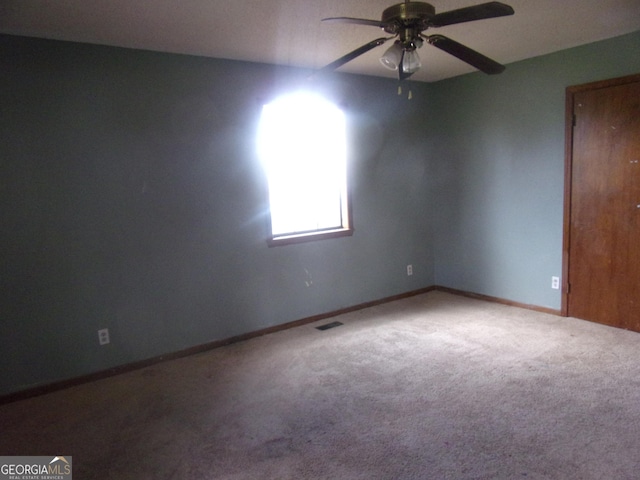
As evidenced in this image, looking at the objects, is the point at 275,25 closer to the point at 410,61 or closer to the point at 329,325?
the point at 410,61

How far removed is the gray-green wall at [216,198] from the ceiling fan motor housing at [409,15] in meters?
1.82

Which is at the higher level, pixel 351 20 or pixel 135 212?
pixel 351 20

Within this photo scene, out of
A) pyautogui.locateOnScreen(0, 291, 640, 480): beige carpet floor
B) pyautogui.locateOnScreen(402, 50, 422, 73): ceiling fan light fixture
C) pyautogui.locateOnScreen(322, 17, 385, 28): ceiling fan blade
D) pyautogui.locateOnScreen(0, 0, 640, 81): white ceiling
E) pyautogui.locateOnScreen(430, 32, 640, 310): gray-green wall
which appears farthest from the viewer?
pyautogui.locateOnScreen(430, 32, 640, 310): gray-green wall

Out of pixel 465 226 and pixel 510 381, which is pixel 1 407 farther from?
pixel 465 226

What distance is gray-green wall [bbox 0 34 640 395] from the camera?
2777 millimetres

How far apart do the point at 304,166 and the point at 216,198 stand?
949mm

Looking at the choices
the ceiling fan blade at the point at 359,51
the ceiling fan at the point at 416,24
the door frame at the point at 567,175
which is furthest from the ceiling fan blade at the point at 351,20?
the door frame at the point at 567,175

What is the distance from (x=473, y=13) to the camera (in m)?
1.82

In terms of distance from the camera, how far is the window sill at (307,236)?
12.4 feet

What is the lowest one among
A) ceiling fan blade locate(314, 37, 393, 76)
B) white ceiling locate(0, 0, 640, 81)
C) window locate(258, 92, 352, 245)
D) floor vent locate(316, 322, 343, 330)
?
floor vent locate(316, 322, 343, 330)

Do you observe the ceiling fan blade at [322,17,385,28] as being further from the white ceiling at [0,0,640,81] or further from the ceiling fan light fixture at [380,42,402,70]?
the white ceiling at [0,0,640,81]

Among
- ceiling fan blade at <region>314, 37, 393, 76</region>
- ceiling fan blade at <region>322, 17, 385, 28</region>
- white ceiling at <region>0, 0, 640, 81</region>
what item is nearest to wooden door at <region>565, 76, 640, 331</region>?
white ceiling at <region>0, 0, 640, 81</region>

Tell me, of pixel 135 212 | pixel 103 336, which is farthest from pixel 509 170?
pixel 103 336

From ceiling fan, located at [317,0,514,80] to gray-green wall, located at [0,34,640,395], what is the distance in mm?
1537
